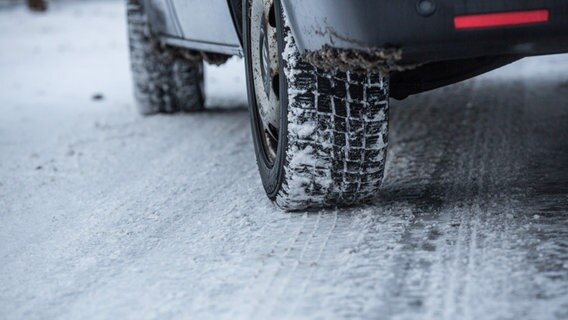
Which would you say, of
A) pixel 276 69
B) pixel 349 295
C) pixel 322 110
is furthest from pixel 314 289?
pixel 276 69

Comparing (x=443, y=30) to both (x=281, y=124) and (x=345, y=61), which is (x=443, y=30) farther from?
(x=281, y=124)

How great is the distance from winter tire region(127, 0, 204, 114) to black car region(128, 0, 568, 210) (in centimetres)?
150

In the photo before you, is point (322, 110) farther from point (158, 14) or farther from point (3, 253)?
point (158, 14)

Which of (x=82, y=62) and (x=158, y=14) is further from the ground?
(x=158, y=14)

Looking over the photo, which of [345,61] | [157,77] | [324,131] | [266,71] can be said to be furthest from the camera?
[157,77]

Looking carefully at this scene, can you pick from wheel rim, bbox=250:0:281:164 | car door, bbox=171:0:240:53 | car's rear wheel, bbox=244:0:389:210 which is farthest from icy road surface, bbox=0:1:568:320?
car door, bbox=171:0:240:53

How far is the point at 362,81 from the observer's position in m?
2.52

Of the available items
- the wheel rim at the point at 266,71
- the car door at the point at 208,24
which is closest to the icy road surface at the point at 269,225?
the wheel rim at the point at 266,71

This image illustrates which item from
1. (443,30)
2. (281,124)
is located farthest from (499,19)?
(281,124)

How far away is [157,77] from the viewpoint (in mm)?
5094

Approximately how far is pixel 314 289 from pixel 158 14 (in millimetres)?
2520

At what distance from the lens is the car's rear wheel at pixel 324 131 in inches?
99.2

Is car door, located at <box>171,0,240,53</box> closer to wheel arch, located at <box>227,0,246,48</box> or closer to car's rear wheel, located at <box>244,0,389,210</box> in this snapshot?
wheel arch, located at <box>227,0,246,48</box>

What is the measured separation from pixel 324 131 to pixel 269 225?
338 millimetres
